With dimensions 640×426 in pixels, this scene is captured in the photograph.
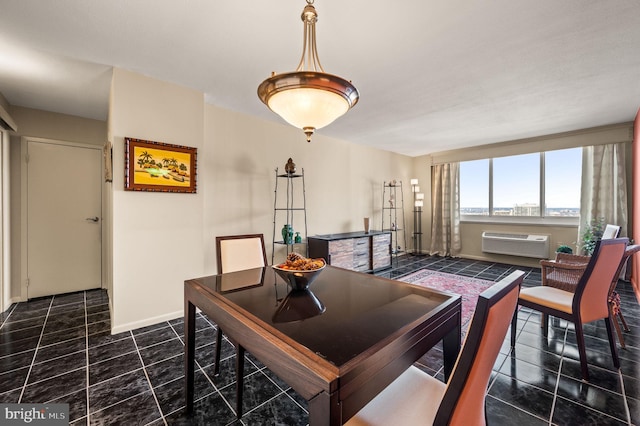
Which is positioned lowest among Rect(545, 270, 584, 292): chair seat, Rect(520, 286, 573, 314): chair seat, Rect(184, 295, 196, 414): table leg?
Rect(184, 295, 196, 414): table leg

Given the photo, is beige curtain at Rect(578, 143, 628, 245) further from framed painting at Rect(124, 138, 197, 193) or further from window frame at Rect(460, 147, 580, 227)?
framed painting at Rect(124, 138, 197, 193)

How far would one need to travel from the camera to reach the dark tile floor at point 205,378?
1524 mm

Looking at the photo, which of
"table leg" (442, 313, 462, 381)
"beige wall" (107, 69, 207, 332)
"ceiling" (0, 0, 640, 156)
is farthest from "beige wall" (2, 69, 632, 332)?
"table leg" (442, 313, 462, 381)

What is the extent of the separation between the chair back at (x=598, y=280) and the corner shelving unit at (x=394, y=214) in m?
3.84

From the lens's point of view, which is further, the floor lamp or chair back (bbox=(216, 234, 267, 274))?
the floor lamp

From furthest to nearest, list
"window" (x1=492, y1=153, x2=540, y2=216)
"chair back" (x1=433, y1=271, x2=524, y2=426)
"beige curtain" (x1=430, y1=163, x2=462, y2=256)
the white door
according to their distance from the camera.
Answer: "beige curtain" (x1=430, y1=163, x2=462, y2=256), "window" (x1=492, y1=153, x2=540, y2=216), the white door, "chair back" (x1=433, y1=271, x2=524, y2=426)

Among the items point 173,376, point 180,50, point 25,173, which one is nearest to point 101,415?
point 173,376

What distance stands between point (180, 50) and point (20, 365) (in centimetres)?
272

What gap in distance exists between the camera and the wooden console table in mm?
4170

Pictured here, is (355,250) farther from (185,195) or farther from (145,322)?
(145,322)

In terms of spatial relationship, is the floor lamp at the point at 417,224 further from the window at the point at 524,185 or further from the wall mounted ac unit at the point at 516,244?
the wall mounted ac unit at the point at 516,244

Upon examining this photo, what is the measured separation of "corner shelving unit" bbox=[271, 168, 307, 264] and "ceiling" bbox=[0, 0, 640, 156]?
120 cm

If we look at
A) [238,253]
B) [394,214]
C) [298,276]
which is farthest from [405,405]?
[394,214]

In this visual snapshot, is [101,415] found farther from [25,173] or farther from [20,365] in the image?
[25,173]
